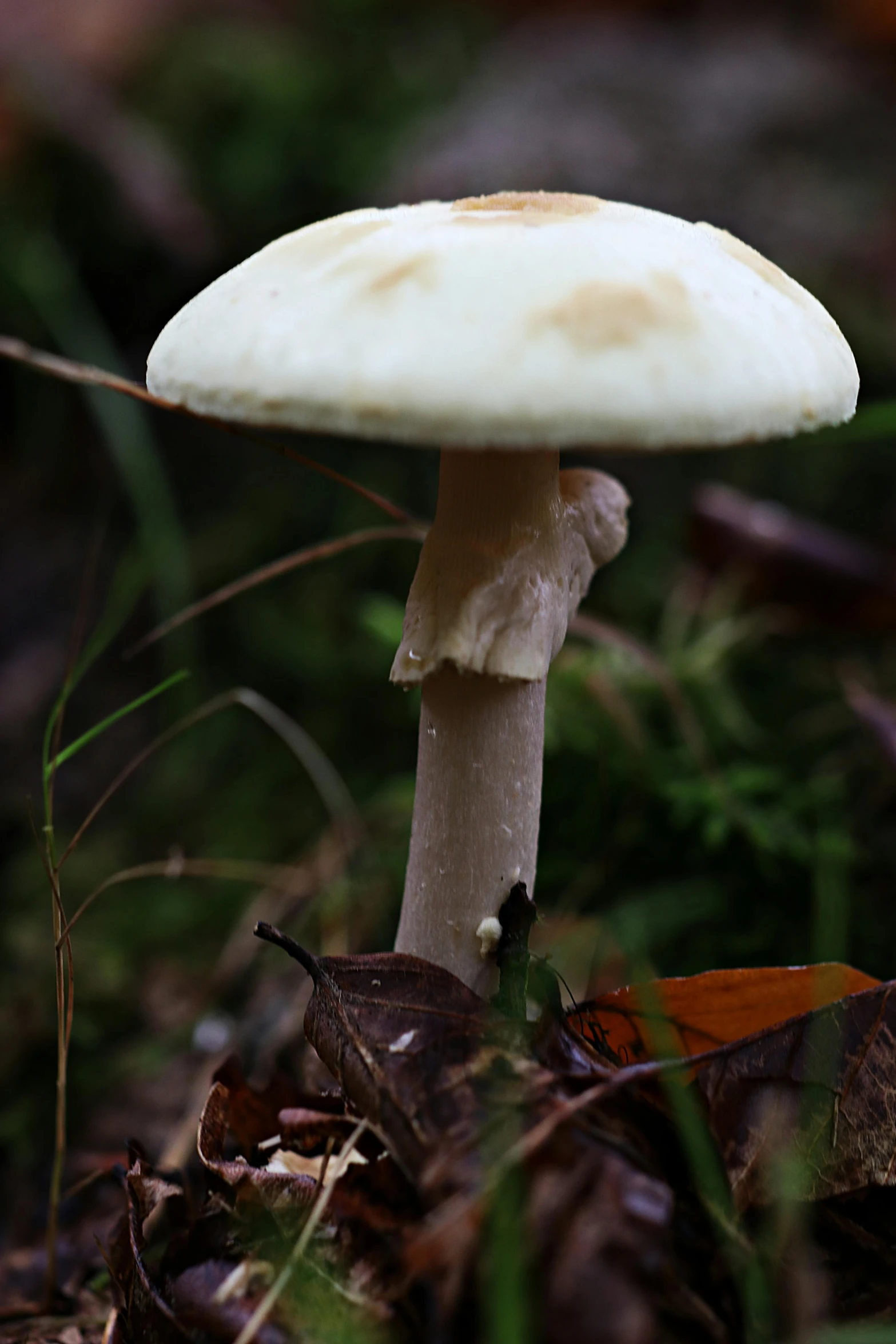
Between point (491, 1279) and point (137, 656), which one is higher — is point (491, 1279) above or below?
above

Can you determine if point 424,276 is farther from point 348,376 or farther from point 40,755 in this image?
point 40,755

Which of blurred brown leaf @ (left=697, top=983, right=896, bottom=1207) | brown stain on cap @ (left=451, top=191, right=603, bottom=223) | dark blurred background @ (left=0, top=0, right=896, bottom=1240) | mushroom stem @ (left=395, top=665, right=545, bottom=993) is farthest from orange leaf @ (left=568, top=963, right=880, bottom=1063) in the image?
brown stain on cap @ (left=451, top=191, right=603, bottom=223)

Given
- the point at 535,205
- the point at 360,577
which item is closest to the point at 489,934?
the point at 535,205

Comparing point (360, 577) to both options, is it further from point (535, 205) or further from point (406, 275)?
point (406, 275)

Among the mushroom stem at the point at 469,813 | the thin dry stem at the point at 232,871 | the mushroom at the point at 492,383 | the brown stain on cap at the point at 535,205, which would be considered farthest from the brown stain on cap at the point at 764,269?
the thin dry stem at the point at 232,871

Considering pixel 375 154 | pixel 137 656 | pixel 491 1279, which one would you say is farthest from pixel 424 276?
pixel 375 154
